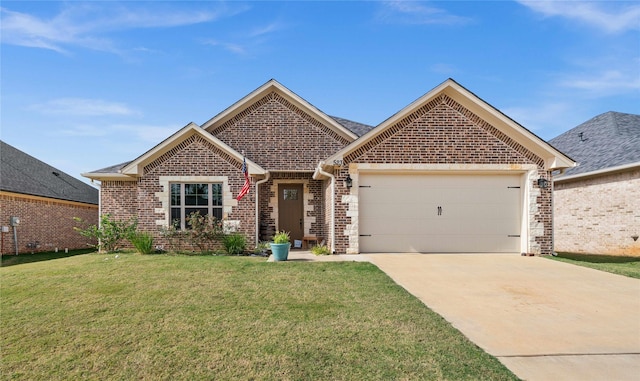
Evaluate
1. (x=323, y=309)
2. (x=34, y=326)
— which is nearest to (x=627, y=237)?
(x=323, y=309)

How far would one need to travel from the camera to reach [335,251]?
39.5 feet

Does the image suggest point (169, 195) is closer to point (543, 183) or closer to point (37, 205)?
point (37, 205)

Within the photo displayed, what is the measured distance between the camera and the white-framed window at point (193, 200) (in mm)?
13359

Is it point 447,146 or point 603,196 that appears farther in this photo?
point 603,196

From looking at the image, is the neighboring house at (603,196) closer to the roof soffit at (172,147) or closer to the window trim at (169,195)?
the roof soffit at (172,147)

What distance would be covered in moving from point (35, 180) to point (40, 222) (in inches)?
88.3

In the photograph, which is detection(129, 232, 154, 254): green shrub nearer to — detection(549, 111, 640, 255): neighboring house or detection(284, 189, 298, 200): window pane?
detection(284, 189, 298, 200): window pane

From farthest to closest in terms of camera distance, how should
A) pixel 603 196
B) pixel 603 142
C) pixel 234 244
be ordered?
pixel 603 142
pixel 603 196
pixel 234 244

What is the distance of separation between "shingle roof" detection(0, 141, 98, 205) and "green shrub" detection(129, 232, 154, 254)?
591 centimetres

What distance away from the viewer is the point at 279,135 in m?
15.6

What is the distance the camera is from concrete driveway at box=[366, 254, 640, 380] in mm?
4219

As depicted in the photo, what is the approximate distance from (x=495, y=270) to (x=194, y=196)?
376 inches

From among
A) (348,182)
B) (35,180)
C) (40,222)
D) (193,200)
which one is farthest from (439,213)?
(35,180)

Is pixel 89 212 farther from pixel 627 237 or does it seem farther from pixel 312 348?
pixel 627 237
